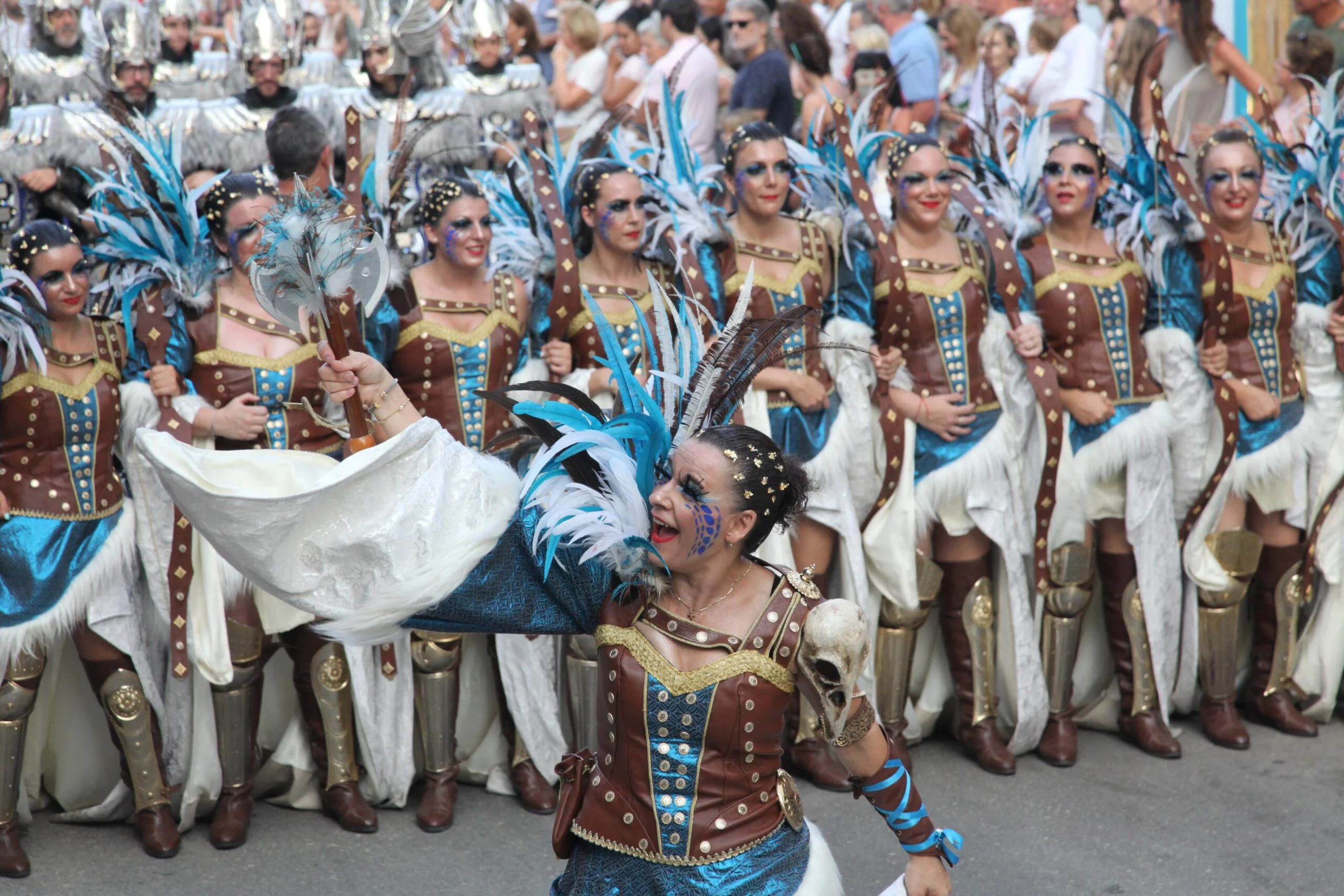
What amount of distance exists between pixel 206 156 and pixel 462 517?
4.63 meters

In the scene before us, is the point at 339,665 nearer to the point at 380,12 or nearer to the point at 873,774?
the point at 873,774

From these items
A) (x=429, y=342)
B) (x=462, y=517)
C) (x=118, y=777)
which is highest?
(x=462, y=517)

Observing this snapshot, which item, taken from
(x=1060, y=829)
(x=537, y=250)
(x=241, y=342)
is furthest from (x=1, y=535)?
(x=1060, y=829)

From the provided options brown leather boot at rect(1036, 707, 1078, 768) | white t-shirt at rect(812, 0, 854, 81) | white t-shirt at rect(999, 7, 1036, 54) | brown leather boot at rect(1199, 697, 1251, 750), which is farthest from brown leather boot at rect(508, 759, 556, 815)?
white t-shirt at rect(812, 0, 854, 81)

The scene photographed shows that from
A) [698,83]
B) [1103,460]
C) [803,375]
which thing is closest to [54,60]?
[698,83]

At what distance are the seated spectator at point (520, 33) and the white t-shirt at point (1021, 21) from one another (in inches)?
94.2

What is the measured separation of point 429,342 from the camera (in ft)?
14.1

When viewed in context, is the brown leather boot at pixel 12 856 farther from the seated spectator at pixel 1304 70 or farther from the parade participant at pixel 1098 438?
the seated spectator at pixel 1304 70

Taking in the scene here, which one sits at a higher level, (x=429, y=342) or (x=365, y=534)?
(x=365, y=534)

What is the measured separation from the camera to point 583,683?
178 inches

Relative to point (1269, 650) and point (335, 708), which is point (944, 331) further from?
point (335, 708)

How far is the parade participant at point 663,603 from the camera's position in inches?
96.6

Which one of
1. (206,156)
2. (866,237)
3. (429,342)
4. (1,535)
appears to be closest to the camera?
(1,535)

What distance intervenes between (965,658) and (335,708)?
1916 mm
